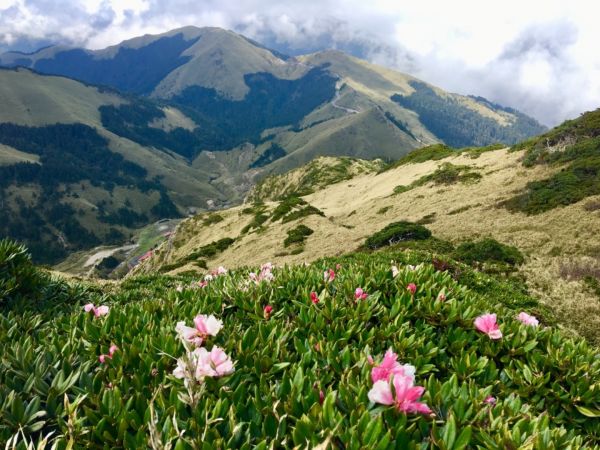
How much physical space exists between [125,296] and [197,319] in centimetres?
880

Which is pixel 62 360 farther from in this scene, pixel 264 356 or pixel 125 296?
pixel 125 296

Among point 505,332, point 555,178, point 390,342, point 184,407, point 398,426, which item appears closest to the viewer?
point 398,426

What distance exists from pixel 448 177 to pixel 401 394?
49.3m

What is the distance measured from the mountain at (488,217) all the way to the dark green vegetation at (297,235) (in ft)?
0.41

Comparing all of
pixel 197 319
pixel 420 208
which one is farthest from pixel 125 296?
pixel 420 208

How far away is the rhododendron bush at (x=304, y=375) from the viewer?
9.91 ft

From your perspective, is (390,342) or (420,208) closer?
(390,342)

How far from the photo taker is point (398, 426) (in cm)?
293

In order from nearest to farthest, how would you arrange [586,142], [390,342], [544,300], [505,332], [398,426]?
1. [398,426]
2. [390,342]
3. [505,332]
4. [544,300]
5. [586,142]

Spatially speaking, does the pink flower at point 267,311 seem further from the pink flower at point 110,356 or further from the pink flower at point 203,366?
the pink flower at point 203,366

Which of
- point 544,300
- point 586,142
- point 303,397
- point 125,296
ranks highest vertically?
point 586,142

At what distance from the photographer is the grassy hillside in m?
17.7

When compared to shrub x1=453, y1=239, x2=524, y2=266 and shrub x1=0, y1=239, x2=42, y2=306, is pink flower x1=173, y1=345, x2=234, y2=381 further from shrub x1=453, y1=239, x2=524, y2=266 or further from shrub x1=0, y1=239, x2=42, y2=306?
shrub x1=453, y1=239, x2=524, y2=266

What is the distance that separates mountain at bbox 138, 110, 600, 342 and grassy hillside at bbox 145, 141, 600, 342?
6 centimetres
